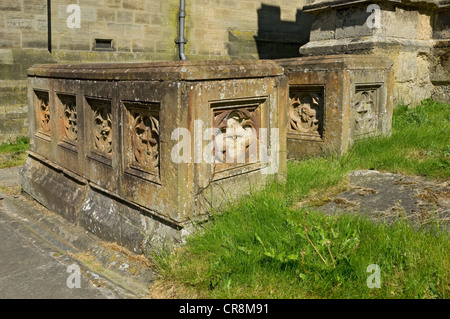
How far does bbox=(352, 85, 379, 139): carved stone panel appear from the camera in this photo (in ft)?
15.7

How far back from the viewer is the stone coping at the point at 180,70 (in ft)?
9.21

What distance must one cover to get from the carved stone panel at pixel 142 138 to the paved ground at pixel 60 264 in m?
0.62

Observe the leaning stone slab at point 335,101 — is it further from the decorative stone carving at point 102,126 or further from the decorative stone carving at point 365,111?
the decorative stone carving at point 102,126

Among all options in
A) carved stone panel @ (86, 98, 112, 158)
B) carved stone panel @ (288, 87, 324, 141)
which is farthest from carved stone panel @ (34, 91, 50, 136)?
carved stone panel @ (288, 87, 324, 141)

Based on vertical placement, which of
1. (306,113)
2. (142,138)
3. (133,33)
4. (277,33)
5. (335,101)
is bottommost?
(142,138)

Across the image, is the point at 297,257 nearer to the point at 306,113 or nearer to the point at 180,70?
the point at 180,70

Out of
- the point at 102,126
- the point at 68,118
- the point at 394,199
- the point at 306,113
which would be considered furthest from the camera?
the point at 306,113

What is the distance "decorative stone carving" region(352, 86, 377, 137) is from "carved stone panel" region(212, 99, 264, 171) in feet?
5.49

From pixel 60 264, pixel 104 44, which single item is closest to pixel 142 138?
pixel 60 264

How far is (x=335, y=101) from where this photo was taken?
449 cm

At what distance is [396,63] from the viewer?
6.41m

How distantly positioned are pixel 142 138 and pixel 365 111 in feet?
8.81

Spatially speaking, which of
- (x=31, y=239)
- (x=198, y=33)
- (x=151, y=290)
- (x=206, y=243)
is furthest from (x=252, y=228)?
(x=198, y=33)

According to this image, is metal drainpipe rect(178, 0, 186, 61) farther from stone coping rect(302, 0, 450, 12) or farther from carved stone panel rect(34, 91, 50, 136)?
carved stone panel rect(34, 91, 50, 136)
